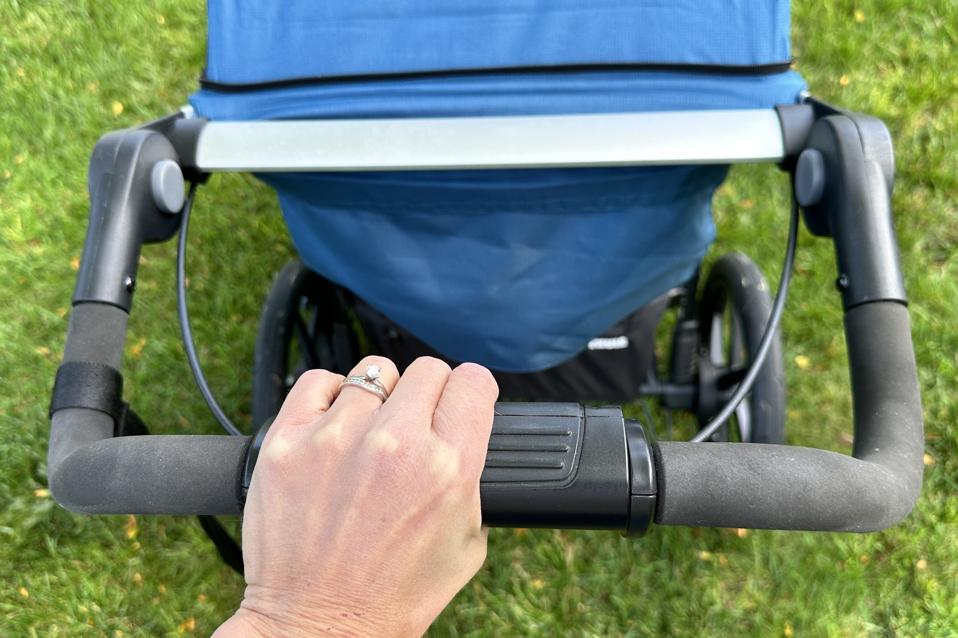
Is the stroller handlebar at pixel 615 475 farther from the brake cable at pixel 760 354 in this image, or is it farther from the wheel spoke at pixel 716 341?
the wheel spoke at pixel 716 341

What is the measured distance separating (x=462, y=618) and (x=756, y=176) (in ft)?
5.17

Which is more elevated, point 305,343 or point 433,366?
point 433,366

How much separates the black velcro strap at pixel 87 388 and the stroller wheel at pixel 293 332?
692 mm

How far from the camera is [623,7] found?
3.22 feet

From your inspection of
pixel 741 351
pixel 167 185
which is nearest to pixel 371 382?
pixel 167 185

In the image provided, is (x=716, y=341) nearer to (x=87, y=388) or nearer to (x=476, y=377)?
(x=476, y=377)

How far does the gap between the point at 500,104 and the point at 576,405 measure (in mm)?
481

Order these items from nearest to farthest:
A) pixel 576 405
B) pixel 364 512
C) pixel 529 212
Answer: pixel 364 512, pixel 576 405, pixel 529 212

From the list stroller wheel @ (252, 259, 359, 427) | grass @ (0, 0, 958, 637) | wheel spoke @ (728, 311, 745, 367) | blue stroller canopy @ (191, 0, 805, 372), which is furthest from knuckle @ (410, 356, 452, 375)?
grass @ (0, 0, 958, 637)

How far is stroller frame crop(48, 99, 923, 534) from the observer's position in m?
0.67

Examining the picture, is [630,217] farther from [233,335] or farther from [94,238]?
[233,335]

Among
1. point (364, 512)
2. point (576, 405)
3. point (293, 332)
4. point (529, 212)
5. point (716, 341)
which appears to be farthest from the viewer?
point (716, 341)

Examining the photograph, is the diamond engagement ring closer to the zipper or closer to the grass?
the zipper

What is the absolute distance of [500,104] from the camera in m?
0.99
